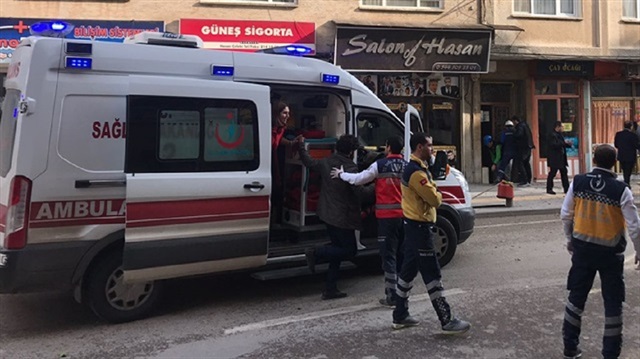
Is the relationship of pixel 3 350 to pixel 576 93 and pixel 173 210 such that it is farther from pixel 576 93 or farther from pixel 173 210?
pixel 576 93

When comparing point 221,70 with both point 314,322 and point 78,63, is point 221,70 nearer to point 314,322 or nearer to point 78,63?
point 78,63

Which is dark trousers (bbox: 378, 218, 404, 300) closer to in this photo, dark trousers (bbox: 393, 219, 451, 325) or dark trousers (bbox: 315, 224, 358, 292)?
dark trousers (bbox: 315, 224, 358, 292)

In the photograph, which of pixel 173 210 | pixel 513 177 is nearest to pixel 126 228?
pixel 173 210

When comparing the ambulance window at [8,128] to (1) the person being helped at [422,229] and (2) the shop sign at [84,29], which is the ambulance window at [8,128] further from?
(2) the shop sign at [84,29]

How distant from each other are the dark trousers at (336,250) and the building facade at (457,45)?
906cm

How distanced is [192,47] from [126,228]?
6.43ft

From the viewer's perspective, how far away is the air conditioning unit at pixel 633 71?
17.6 m

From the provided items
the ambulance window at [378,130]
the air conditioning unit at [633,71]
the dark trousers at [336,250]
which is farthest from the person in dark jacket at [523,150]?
the dark trousers at [336,250]

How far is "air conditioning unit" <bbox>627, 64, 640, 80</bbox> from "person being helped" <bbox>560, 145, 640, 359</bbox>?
51.5 feet

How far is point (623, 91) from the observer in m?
18.1

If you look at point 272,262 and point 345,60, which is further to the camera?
point 345,60

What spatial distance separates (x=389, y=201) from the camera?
5434mm

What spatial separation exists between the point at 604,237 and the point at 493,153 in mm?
13089

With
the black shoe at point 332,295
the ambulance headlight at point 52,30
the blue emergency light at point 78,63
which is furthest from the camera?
the black shoe at point 332,295
